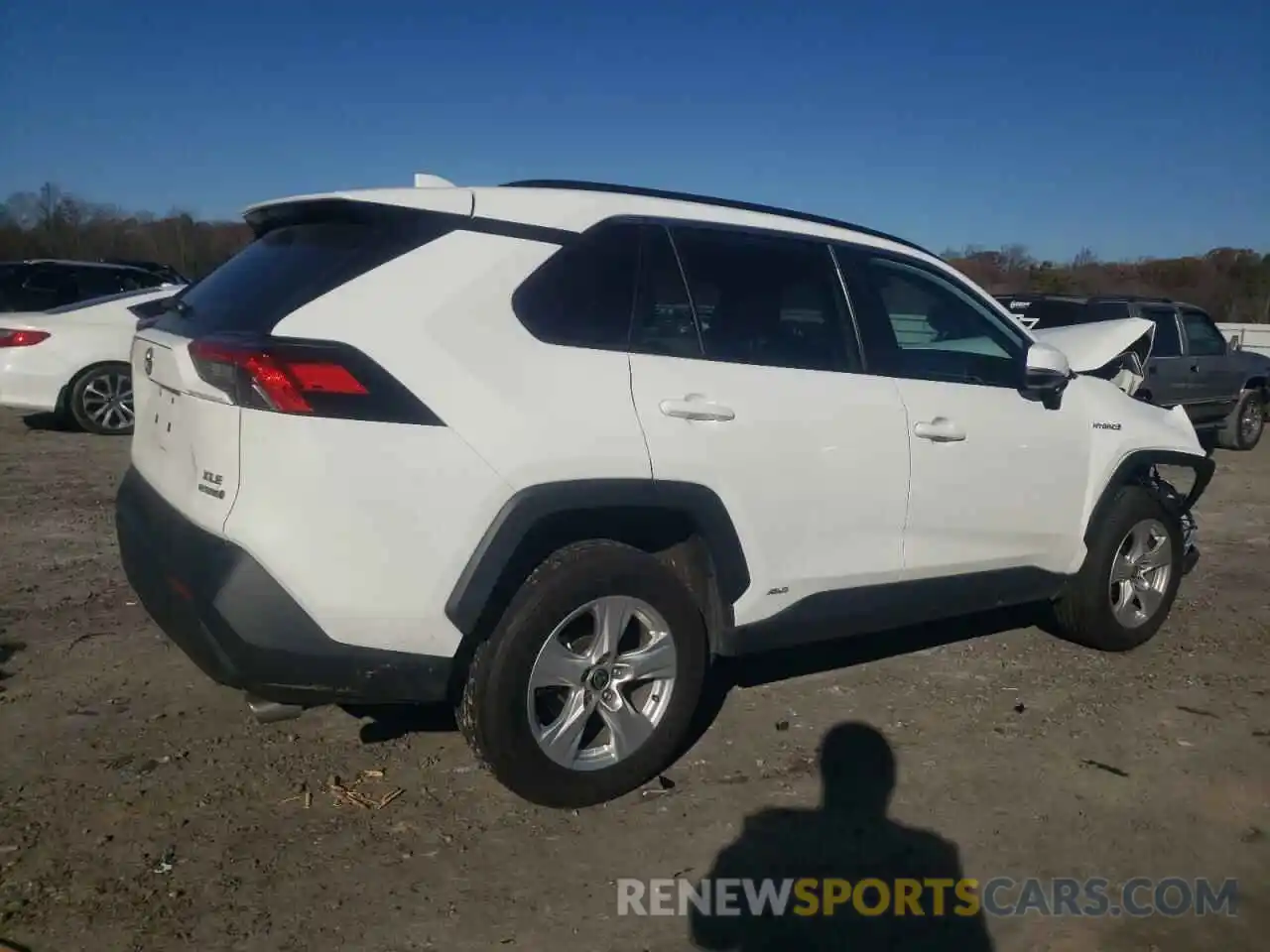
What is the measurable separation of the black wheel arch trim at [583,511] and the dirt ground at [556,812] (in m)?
0.74

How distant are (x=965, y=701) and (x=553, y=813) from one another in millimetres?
1993

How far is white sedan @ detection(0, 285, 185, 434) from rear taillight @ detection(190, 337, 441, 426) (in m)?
7.28

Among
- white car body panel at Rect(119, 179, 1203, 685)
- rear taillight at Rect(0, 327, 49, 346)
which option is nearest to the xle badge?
white car body panel at Rect(119, 179, 1203, 685)

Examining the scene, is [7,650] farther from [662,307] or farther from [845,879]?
[845,879]

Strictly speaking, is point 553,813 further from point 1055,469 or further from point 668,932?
point 1055,469

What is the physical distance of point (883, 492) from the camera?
3.94m

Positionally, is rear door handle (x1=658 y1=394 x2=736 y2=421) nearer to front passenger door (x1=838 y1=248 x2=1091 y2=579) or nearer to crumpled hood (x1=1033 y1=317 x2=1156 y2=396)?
front passenger door (x1=838 y1=248 x2=1091 y2=579)

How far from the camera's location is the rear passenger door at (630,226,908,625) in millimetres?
3443

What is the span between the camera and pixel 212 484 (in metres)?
2.97

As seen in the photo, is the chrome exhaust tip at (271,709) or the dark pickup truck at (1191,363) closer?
the chrome exhaust tip at (271,709)

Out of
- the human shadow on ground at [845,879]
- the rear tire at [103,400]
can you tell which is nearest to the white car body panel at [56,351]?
the rear tire at [103,400]

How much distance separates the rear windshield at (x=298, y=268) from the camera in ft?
10.1

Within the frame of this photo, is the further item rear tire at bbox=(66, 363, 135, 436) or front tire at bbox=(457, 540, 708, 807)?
rear tire at bbox=(66, 363, 135, 436)

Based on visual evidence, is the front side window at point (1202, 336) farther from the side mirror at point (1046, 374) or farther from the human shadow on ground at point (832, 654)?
the side mirror at point (1046, 374)
